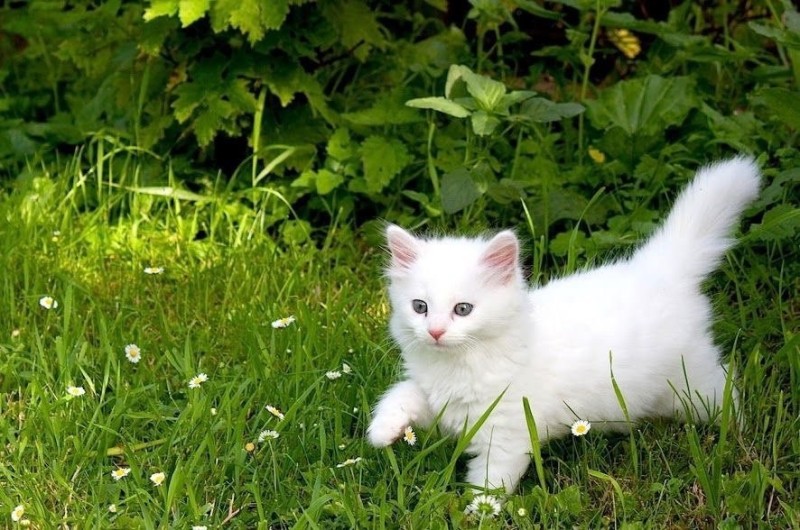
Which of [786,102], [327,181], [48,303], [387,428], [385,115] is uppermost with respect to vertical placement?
[786,102]

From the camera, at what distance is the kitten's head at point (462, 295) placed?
2.89 m

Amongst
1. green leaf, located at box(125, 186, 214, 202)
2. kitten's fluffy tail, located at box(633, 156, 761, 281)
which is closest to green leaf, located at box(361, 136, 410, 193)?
green leaf, located at box(125, 186, 214, 202)

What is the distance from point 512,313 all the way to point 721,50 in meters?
2.19

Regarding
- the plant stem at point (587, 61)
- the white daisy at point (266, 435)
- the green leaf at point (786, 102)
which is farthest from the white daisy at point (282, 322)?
the green leaf at point (786, 102)

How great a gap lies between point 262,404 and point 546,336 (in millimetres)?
884

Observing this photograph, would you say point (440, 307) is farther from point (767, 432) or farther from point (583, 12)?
point (583, 12)

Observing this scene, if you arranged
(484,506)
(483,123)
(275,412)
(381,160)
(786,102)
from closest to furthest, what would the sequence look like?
(484,506)
(275,412)
(786,102)
(483,123)
(381,160)

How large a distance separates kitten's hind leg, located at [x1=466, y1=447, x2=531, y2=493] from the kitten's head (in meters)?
0.29

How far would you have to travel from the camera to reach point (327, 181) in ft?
14.9

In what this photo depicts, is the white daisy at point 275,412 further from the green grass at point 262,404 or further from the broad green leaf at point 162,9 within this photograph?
the broad green leaf at point 162,9

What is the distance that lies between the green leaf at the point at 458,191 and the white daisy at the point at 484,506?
52.6 inches

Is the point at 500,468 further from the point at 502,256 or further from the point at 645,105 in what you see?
the point at 645,105

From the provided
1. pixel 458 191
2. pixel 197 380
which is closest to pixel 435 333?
pixel 197 380

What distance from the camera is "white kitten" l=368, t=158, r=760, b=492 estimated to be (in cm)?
293
